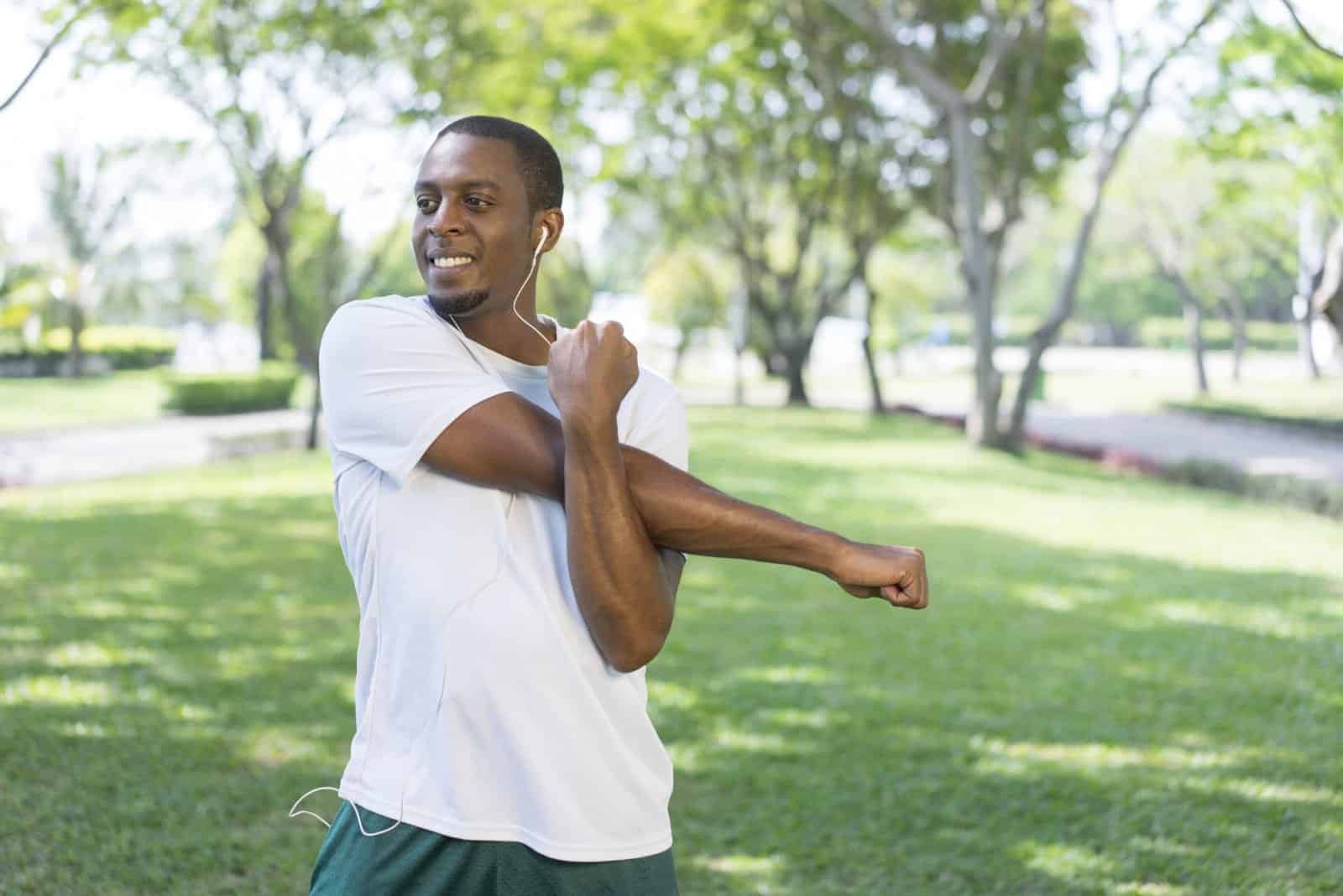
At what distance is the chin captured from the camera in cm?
209

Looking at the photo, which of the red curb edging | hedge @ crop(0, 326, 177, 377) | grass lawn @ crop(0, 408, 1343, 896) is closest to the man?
grass lawn @ crop(0, 408, 1343, 896)

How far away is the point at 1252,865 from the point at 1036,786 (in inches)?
37.8

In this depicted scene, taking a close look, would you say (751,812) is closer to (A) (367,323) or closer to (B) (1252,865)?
(B) (1252,865)

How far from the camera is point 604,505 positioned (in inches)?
75.2

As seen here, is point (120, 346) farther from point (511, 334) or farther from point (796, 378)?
point (511, 334)

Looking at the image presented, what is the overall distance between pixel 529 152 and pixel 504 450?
1.52 feet

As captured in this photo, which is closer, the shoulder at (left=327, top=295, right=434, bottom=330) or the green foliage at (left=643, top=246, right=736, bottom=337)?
the shoulder at (left=327, top=295, right=434, bottom=330)

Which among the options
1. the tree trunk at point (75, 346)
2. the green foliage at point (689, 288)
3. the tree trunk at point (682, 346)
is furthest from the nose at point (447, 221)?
the tree trunk at point (682, 346)

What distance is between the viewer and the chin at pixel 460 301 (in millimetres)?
2094

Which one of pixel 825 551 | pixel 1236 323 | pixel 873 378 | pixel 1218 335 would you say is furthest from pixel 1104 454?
pixel 1218 335

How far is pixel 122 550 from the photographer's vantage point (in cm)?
1056

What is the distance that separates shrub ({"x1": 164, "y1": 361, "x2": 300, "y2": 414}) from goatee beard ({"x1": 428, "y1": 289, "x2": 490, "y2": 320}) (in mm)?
29002

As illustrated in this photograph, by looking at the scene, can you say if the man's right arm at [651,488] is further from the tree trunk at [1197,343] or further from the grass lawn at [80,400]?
the tree trunk at [1197,343]

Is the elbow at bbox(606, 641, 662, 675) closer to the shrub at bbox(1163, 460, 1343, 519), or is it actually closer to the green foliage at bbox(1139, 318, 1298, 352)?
the shrub at bbox(1163, 460, 1343, 519)
